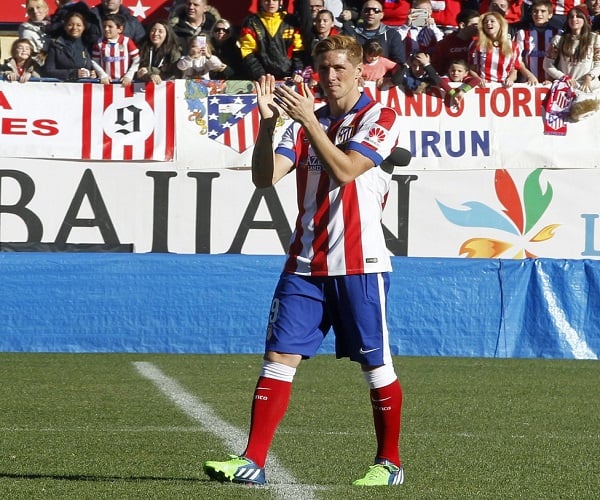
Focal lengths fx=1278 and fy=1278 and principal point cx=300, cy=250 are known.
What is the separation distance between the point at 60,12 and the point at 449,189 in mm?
5172

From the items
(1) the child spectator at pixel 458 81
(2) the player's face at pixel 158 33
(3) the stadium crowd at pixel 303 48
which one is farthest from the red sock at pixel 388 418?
(2) the player's face at pixel 158 33

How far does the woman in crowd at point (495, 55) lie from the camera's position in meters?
14.5

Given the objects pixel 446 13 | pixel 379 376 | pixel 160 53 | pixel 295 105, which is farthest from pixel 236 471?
pixel 446 13

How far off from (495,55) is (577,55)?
948 millimetres

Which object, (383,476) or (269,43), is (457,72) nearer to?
(269,43)

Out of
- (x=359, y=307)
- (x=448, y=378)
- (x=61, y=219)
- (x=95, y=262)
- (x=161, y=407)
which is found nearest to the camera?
(x=359, y=307)

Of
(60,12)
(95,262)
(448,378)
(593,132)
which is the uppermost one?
(60,12)

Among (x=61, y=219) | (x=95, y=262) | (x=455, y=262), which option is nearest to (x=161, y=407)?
(x=95, y=262)

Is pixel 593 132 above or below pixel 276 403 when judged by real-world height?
above

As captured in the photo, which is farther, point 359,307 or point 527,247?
point 527,247

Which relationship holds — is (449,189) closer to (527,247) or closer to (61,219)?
(527,247)

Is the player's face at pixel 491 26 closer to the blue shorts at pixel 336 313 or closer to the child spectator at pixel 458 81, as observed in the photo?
the child spectator at pixel 458 81

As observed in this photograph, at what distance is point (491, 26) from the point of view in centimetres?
1441

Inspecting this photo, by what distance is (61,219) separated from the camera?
14.6 metres
